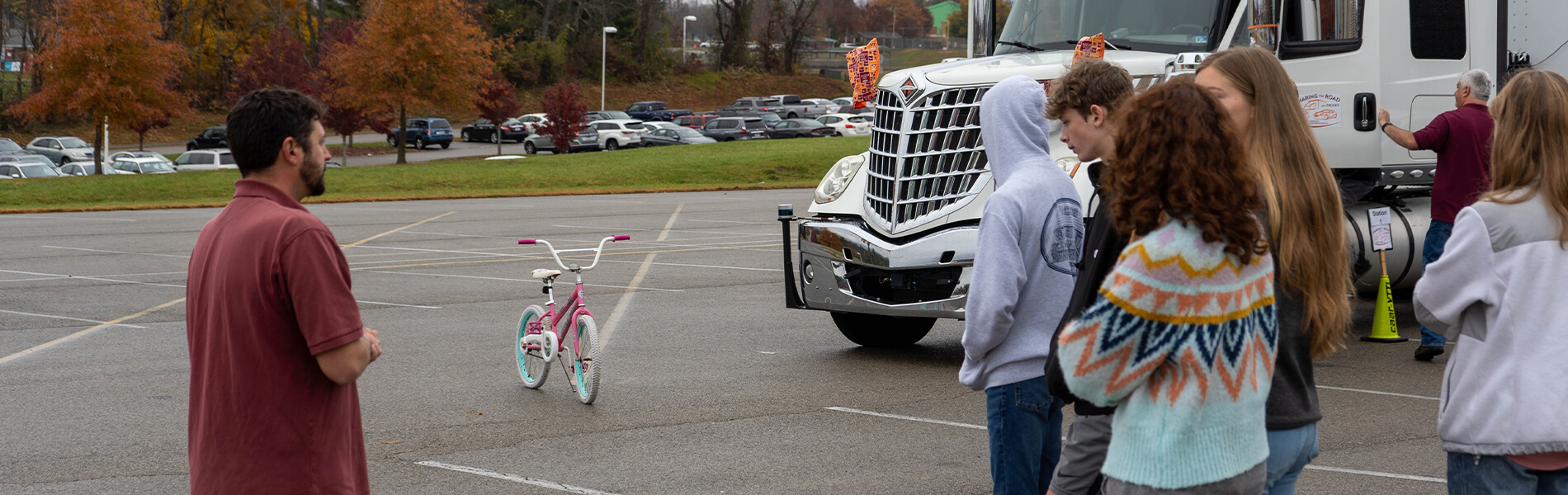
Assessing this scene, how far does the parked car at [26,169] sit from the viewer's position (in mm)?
34969

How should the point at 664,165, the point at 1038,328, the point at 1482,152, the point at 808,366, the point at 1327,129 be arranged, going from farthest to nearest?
the point at 664,165, the point at 1327,129, the point at 808,366, the point at 1482,152, the point at 1038,328

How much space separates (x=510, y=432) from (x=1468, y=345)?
15.8 ft

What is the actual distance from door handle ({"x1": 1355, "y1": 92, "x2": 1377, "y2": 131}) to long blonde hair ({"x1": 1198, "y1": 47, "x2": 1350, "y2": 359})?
6594 mm

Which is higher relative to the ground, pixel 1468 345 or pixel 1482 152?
pixel 1482 152

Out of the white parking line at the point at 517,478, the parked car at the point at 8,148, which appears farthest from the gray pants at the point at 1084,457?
the parked car at the point at 8,148

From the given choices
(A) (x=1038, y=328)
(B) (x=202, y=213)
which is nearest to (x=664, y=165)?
(B) (x=202, y=213)

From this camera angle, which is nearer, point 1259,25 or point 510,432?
point 510,432

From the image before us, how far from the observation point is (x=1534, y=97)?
329cm

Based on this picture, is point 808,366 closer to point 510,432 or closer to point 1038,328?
point 510,432

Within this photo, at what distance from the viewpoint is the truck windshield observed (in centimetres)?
890

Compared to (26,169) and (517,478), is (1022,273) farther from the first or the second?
(26,169)

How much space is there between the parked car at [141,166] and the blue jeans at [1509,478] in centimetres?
3960

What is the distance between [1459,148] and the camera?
26.3ft

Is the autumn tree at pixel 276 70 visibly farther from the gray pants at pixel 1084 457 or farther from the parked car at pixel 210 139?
the gray pants at pixel 1084 457
